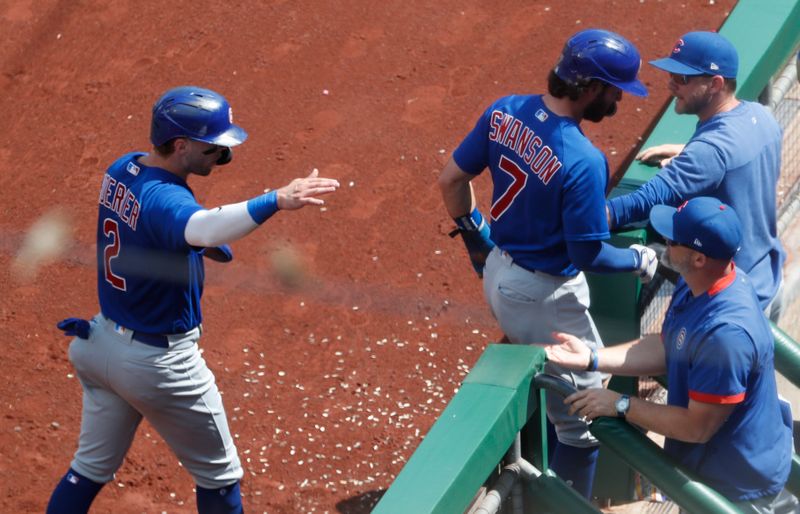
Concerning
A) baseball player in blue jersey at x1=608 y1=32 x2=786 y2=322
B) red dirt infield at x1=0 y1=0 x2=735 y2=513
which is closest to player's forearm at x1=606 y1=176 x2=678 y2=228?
baseball player in blue jersey at x1=608 y1=32 x2=786 y2=322

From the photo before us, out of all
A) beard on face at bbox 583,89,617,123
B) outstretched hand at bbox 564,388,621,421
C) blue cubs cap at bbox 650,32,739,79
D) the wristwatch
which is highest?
blue cubs cap at bbox 650,32,739,79

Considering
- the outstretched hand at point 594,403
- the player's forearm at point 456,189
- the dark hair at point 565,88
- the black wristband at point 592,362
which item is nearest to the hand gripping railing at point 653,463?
the outstretched hand at point 594,403

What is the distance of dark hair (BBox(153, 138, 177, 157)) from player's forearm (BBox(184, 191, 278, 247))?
366 millimetres

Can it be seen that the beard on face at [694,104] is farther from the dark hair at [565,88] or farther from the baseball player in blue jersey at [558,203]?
the dark hair at [565,88]

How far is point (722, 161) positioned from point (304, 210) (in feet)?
11.4

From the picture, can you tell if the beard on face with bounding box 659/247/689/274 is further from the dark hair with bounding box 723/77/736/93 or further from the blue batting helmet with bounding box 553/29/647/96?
the dark hair with bounding box 723/77/736/93

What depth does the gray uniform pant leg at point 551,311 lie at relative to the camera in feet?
12.7

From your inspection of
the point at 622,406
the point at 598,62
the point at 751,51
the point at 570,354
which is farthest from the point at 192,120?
the point at 751,51

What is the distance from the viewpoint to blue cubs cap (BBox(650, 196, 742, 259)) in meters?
2.96

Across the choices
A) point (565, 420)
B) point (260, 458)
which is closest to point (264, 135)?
point (260, 458)

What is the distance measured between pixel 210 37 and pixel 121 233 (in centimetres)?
486

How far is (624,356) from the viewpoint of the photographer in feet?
10.9

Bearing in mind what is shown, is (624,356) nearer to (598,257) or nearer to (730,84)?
(598,257)

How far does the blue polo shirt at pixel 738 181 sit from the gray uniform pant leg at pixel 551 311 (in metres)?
0.31
